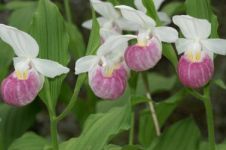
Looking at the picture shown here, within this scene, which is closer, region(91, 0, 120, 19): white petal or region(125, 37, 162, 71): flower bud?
region(125, 37, 162, 71): flower bud

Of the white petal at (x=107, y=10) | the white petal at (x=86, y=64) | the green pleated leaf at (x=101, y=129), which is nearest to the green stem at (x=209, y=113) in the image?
the green pleated leaf at (x=101, y=129)

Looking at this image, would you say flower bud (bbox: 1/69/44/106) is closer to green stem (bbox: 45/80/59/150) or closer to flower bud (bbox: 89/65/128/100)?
green stem (bbox: 45/80/59/150)

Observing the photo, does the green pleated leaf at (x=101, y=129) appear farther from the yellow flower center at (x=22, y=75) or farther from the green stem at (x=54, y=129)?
the yellow flower center at (x=22, y=75)

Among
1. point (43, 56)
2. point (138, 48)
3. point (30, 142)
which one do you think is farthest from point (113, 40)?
point (30, 142)

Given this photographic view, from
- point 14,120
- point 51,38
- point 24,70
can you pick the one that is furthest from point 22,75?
point 14,120

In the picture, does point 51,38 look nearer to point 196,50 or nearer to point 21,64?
point 21,64

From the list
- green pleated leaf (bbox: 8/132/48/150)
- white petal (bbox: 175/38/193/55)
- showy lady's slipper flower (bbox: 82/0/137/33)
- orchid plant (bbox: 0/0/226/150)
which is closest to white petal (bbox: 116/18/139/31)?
showy lady's slipper flower (bbox: 82/0/137/33)
